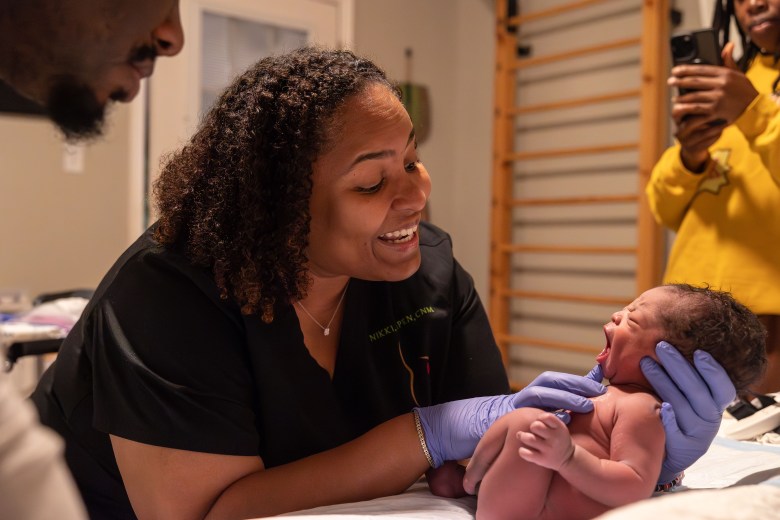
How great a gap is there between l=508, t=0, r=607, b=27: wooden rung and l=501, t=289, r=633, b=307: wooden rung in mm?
1342

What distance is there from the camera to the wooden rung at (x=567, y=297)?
10.9 feet

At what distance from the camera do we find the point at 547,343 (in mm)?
3607

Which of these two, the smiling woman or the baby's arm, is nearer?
the baby's arm

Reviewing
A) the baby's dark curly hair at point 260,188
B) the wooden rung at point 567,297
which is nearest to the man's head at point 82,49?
the baby's dark curly hair at point 260,188

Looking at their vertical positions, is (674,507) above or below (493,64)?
below

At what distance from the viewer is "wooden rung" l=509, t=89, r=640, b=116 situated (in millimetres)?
3340

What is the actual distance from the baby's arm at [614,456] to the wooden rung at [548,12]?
2.89 m

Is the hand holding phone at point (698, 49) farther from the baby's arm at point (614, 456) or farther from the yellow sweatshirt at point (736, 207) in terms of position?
the baby's arm at point (614, 456)

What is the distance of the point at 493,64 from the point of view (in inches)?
163

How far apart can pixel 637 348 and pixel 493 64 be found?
3255 millimetres

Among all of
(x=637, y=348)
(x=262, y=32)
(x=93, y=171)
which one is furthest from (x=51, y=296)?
(x=637, y=348)

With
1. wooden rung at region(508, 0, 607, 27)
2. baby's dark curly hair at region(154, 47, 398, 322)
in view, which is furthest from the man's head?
wooden rung at region(508, 0, 607, 27)

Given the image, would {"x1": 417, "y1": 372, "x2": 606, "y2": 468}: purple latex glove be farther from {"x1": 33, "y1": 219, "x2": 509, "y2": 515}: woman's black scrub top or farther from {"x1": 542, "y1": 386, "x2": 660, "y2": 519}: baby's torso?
{"x1": 33, "y1": 219, "x2": 509, "y2": 515}: woman's black scrub top

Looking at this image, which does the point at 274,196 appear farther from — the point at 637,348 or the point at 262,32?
the point at 262,32
